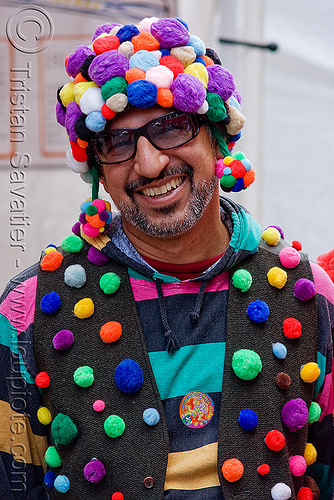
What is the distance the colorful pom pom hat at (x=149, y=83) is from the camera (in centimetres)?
187

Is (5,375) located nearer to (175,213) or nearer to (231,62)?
(175,213)

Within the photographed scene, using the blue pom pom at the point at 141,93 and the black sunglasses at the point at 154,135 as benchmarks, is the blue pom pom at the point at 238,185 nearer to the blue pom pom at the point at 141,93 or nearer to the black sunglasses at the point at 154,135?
the black sunglasses at the point at 154,135

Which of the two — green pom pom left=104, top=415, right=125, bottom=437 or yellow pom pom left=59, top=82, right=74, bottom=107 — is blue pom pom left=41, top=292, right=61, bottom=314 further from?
yellow pom pom left=59, top=82, right=74, bottom=107

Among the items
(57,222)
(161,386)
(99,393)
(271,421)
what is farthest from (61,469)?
(57,222)

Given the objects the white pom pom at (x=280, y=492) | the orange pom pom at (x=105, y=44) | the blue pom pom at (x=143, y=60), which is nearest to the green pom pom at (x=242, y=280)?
the white pom pom at (x=280, y=492)

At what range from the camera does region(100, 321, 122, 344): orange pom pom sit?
1.91 metres

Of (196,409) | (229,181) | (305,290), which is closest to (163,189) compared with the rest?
(229,181)

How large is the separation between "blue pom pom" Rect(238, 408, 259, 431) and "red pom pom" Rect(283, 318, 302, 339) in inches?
10.5

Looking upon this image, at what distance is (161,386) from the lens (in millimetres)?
1901

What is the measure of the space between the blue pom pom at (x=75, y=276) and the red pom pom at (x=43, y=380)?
0.29 meters

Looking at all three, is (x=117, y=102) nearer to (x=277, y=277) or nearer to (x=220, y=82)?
(x=220, y=82)

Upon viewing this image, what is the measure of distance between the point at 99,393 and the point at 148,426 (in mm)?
179

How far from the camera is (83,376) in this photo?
1.87 meters

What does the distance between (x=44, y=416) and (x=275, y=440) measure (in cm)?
71
